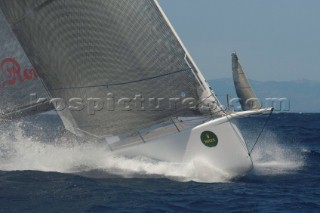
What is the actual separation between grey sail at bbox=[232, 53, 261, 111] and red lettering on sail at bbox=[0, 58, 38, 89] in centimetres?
519

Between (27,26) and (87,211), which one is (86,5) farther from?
(87,211)

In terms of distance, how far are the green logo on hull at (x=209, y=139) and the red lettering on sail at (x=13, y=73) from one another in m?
4.73

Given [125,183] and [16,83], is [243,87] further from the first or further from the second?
[16,83]

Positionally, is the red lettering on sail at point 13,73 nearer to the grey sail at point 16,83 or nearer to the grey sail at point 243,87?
the grey sail at point 16,83

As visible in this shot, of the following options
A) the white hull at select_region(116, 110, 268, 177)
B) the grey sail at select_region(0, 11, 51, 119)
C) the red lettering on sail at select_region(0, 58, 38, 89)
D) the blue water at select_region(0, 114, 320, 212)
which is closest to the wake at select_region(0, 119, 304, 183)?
the blue water at select_region(0, 114, 320, 212)

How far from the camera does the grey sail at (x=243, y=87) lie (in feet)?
36.9

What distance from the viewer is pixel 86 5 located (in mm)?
10836

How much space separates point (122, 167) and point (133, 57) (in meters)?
2.91

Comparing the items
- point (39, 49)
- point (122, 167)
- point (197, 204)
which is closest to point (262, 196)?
point (197, 204)

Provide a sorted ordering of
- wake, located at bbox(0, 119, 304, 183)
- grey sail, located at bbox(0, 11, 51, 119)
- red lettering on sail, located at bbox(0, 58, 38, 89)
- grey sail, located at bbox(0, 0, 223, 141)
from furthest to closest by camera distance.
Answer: red lettering on sail, located at bbox(0, 58, 38, 89), grey sail, located at bbox(0, 11, 51, 119), wake, located at bbox(0, 119, 304, 183), grey sail, located at bbox(0, 0, 223, 141)

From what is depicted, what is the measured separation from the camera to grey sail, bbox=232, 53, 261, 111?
442 inches

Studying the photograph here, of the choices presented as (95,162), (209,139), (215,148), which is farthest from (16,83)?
(215,148)

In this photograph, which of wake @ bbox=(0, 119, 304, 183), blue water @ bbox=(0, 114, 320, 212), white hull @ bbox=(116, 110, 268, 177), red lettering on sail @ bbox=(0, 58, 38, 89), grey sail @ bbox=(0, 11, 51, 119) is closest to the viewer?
blue water @ bbox=(0, 114, 320, 212)

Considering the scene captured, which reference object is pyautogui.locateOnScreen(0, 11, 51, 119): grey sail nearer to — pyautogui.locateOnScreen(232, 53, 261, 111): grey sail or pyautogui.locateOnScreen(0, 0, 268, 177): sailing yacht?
pyautogui.locateOnScreen(0, 0, 268, 177): sailing yacht
